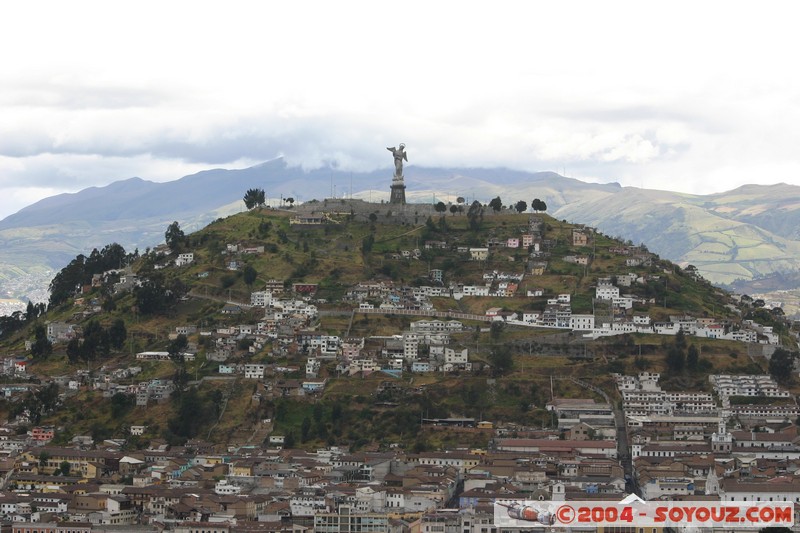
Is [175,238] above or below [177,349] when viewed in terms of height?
above

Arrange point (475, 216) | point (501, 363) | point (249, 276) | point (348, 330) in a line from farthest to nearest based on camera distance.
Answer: point (475, 216) < point (249, 276) < point (348, 330) < point (501, 363)

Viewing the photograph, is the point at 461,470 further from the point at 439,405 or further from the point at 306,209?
the point at 306,209

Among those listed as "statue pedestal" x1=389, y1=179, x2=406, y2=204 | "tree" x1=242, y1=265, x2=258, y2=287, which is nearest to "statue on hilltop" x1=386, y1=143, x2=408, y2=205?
A: "statue pedestal" x1=389, y1=179, x2=406, y2=204

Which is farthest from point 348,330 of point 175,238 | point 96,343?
point 175,238

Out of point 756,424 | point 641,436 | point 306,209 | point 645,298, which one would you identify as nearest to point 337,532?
point 641,436

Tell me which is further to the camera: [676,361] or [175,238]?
[175,238]

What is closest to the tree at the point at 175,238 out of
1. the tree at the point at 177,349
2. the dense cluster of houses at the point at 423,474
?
the tree at the point at 177,349

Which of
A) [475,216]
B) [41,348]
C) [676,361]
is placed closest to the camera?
[676,361]

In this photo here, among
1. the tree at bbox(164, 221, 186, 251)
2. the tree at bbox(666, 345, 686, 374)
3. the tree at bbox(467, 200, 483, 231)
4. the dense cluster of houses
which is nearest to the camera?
the dense cluster of houses

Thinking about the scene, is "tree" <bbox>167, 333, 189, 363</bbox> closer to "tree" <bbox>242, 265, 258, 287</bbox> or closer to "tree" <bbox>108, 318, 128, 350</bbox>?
"tree" <bbox>108, 318, 128, 350</bbox>

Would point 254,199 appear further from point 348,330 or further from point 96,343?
point 348,330
